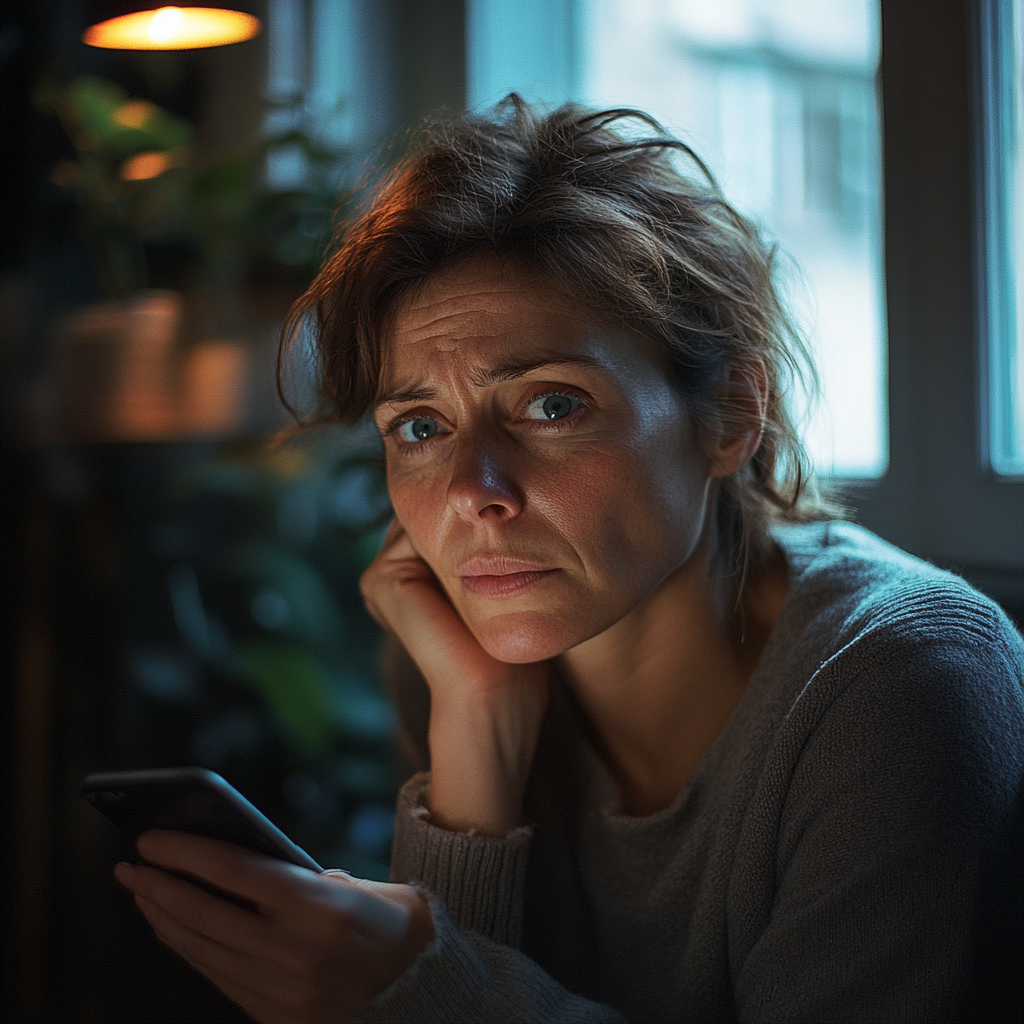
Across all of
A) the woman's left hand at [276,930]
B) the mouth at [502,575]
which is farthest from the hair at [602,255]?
the woman's left hand at [276,930]

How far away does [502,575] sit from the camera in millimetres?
808

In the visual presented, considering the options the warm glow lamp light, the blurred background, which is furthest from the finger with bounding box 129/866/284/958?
the warm glow lamp light

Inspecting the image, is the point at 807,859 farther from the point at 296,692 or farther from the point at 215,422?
the point at 215,422

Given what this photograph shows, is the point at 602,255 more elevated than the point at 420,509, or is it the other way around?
the point at 602,255

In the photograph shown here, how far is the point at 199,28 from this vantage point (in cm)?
100

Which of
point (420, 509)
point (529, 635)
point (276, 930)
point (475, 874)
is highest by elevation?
point (420, 509)

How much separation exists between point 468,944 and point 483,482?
0.36 m

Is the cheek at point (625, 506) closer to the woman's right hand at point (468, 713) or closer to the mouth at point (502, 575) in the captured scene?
the mouth at point (502, 575)

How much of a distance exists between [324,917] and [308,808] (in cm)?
123

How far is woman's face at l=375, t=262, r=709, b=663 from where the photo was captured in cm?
78

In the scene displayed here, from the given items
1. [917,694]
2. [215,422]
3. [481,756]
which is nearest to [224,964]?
[481,756]

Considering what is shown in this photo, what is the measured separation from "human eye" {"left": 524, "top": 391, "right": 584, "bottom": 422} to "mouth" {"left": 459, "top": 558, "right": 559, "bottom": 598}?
132mm

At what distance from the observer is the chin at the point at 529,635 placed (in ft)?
2.64

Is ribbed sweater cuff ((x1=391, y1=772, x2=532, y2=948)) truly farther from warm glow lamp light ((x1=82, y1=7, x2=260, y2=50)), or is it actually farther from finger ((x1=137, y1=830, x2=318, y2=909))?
warm glow lamp light ((x1=82, y1=7, x2=260, y2=50))
